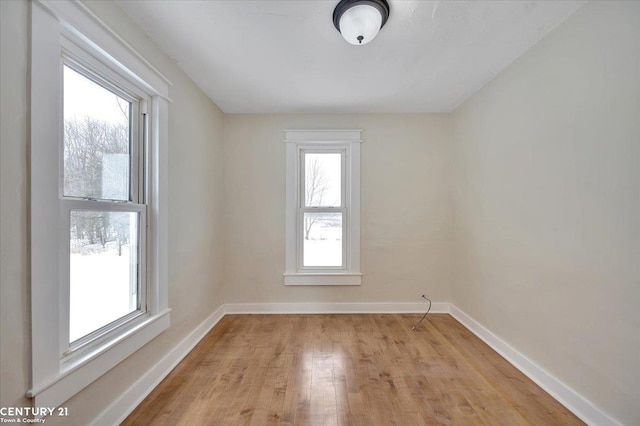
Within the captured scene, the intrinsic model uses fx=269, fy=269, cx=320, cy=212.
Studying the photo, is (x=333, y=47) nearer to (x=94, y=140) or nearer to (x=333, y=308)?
(x=94, y=140)

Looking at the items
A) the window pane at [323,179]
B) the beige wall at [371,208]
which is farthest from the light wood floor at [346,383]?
the window pane at [323,179]

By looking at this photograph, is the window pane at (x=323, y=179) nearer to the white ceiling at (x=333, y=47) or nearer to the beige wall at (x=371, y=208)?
the beige wall at (x=371, y=208)

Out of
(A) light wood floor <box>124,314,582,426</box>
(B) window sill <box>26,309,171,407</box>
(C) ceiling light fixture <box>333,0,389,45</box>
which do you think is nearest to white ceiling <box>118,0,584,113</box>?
(C) ceiling light fixture <box>333,0,389,45</box>

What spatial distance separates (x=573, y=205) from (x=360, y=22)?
1.69m

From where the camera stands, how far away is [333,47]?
1948 mm

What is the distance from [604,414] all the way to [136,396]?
271cm

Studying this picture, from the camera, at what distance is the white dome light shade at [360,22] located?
4.91 feet

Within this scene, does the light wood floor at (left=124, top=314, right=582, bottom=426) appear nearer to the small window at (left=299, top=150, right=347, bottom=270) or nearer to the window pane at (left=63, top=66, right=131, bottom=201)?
the small window at (left=299, top=150, right=347, bottom=270)

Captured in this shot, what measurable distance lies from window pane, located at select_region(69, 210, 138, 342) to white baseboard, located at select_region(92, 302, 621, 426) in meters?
0.50

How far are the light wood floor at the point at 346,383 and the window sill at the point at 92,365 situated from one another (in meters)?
0.40

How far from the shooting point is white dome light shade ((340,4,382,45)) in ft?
4.91

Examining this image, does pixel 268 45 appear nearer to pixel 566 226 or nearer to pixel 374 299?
pixel 566 226

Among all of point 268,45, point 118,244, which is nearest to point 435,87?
point 268,45

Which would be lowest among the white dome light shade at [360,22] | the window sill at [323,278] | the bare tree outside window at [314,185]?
the window sill at [323,278]
